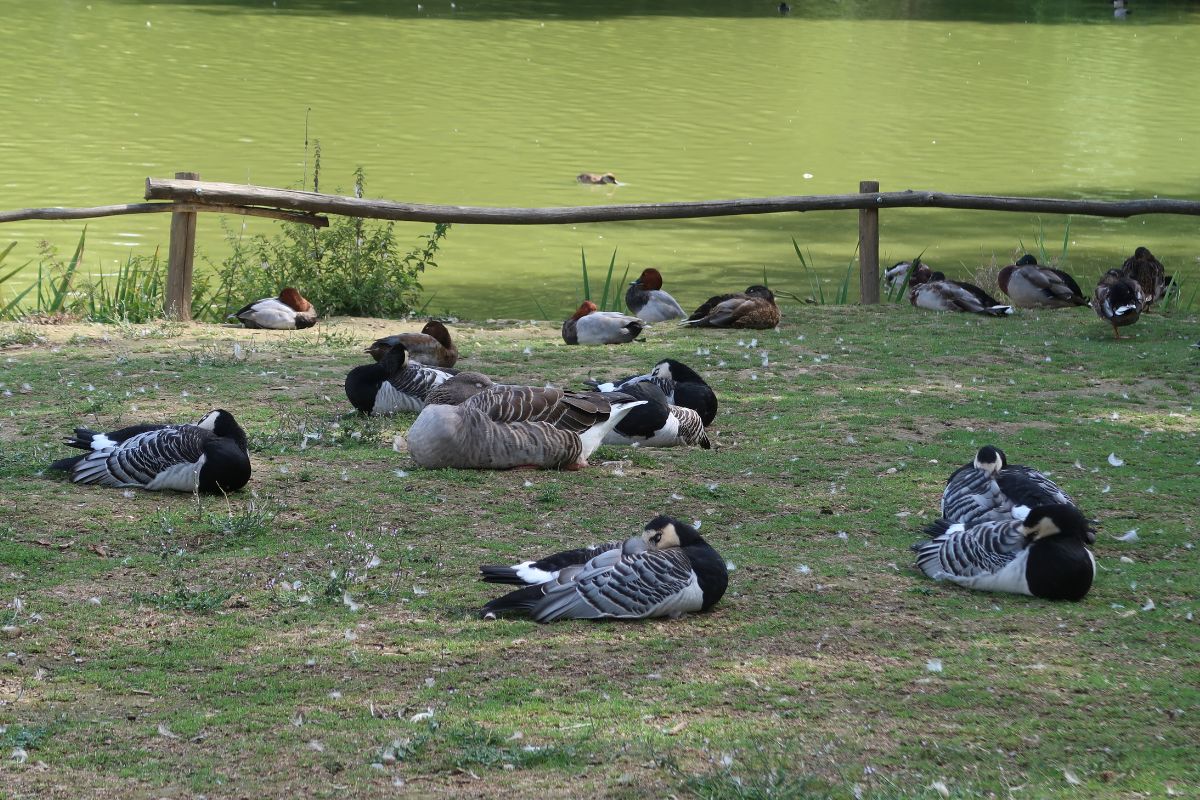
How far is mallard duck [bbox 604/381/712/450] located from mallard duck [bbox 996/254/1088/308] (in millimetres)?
6889

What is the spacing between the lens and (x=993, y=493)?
6258 mm

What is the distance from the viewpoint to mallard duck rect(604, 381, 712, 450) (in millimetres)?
→ 8055

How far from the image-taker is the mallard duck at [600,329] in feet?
37.1

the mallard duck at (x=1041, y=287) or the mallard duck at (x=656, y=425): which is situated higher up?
the mallard duck at (x=1041, y=287)

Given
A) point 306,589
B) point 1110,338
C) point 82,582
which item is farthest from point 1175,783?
point 1110,338

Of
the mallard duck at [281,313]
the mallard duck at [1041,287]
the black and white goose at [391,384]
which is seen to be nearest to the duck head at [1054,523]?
the black and white goose at [391,384]

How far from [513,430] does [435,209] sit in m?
5.81

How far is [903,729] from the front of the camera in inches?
170

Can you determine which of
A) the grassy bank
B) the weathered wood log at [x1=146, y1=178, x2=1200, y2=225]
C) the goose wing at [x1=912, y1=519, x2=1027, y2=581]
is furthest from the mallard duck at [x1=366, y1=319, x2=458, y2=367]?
the goose wing at [x1=912, y1=519, x2=1027, y2=581]

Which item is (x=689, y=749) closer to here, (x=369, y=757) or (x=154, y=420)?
(x=369, y=757)

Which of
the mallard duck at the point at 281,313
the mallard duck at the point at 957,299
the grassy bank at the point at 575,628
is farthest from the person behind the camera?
the mallard duck at the point at 957,299

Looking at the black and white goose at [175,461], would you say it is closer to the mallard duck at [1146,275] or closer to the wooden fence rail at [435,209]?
the wooden fence rail at [435,209]

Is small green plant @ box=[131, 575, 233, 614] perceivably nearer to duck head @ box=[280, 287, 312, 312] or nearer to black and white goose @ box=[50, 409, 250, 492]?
black and white goose @ box=[50, 409, 250, 492]

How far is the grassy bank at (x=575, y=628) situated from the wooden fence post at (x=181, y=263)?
9.34 feet
